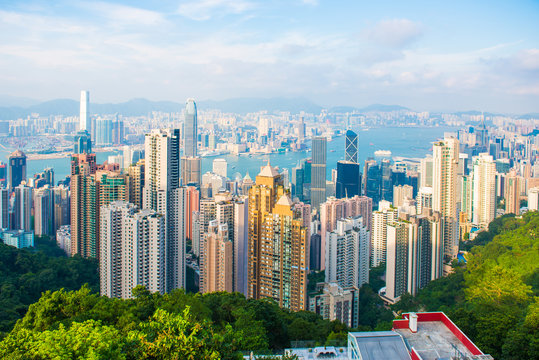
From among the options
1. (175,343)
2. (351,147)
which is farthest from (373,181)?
(175,343)

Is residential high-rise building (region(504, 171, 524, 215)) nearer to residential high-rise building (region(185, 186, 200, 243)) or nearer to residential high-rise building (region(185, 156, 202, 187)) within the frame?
residential high-rise building (region(185, 186, 200, 243))

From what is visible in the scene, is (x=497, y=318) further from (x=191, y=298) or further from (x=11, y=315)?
(x=11, y=315)

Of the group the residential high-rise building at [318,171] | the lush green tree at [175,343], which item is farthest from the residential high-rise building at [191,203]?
the lush green tree at [175,343]

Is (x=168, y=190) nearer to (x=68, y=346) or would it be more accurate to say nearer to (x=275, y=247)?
(x=275, y=247)

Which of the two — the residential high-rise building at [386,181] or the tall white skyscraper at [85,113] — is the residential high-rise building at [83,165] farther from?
the tall white skyscraper at [85,113]

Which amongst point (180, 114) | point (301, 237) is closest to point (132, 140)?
point (180, 114)

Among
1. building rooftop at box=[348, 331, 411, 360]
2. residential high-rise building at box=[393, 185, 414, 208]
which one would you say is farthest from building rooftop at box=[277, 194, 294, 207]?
residential high-rise building at box=[393, 185, 414, 208]
